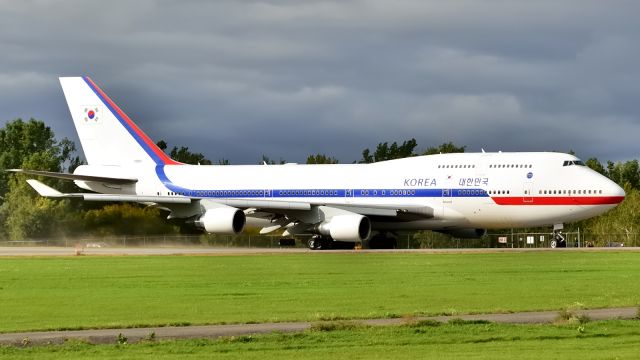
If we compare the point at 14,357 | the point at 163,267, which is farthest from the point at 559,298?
the point at 163,267

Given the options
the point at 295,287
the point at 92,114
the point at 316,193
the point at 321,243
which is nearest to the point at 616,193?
the point at 321,243

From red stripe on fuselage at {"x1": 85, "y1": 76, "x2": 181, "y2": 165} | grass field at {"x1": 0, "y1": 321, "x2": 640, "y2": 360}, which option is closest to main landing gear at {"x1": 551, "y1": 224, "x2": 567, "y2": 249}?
red stripe on fuselage at {"x1": 85, "y1": 76, "x2": 181, "y2": 165}

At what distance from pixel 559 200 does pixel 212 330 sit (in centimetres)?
4428

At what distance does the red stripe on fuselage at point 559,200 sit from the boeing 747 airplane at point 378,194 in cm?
6

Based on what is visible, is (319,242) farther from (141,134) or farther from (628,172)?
(628,172)

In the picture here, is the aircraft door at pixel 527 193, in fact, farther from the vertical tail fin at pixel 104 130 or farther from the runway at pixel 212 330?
the runway at pixel 212 330

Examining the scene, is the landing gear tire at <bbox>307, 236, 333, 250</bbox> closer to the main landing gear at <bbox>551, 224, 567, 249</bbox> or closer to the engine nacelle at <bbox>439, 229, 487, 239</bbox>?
the engine nacelle at <bbox>439, 229, 487, 239</bbox>

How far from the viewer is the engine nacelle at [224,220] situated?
66812 millimetres

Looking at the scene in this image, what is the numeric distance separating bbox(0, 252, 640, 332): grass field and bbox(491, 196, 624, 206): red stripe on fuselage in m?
9.21

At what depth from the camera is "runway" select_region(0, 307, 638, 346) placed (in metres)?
22.1

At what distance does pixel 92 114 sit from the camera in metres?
82.4

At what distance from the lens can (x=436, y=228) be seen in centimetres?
6875

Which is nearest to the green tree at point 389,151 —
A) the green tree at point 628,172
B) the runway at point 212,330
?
the green tree at point 628,172

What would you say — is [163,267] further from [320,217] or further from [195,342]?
[195,342]
